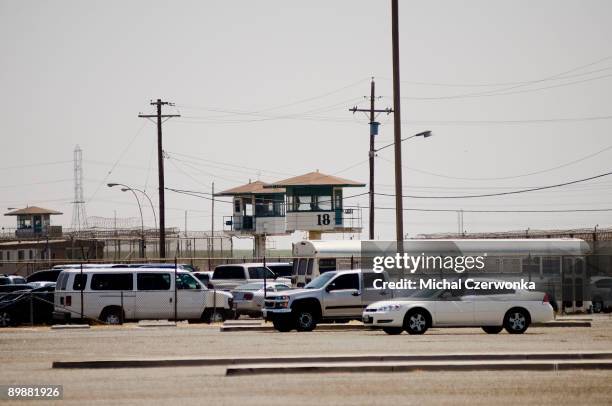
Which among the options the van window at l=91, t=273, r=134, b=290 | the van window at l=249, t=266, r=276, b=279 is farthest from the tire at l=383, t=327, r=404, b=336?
the van window at l=249, t=266, r=276, b=279

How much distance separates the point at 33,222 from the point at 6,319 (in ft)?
203

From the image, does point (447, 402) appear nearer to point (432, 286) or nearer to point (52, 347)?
point (52, 347)

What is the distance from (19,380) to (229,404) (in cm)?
486

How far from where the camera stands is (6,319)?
3697cm

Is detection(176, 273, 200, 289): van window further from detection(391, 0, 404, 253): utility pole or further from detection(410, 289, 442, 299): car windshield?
detection(410, 289, 442, 299): car windshield

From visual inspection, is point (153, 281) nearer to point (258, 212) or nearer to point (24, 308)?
point (24, 308)

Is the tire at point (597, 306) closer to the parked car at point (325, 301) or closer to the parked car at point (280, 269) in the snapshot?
the parked car at point (325, 301)

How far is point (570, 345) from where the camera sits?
2459 centimetres

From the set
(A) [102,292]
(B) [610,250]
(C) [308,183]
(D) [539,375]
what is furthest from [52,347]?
(C) [308,183]

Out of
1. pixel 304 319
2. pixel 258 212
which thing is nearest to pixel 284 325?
pixel 304 319

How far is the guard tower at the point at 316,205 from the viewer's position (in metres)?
65.6

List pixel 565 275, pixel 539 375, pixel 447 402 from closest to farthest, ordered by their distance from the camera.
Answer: pixel 447 402
pixel 539 375
pixel 565 275

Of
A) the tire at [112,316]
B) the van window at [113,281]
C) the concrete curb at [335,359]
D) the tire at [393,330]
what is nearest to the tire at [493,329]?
the tire at [393,330]

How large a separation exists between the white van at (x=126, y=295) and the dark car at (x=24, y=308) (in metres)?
0.89
